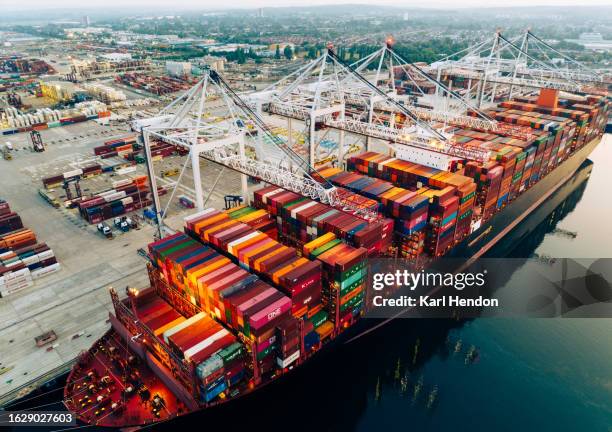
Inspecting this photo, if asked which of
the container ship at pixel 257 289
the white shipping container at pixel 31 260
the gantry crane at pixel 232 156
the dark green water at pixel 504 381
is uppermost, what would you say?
the gantry crane at pixel 232 156

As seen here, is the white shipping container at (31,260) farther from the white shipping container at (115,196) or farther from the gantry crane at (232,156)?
Result: the white shipping container at (115,196)

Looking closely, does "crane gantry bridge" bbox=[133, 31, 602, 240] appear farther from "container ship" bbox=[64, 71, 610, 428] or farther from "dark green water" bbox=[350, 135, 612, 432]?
"dark green water" bbox=[350, 135, 612, 432]

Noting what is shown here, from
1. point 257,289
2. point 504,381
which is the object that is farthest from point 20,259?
point 504,381

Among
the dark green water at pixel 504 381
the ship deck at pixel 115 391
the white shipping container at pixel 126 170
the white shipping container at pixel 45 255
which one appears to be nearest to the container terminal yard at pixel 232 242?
the ship deck at pixel 115 391

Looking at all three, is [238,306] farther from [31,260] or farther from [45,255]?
[31,260]

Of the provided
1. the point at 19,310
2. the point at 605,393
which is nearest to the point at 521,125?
the point at 605,393

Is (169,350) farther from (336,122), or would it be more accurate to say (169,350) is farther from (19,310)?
(336,122)

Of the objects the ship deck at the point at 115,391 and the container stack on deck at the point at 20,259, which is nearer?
the ship deck at the point at 115,391
